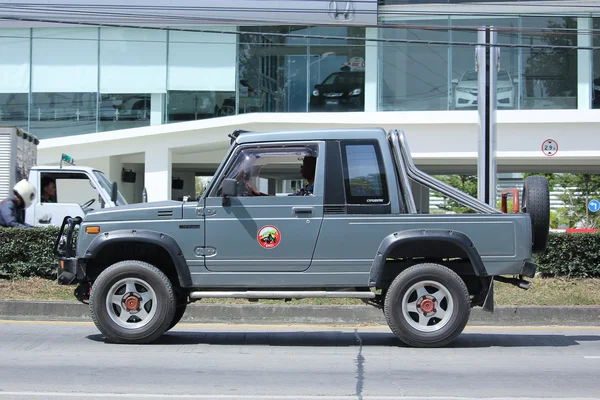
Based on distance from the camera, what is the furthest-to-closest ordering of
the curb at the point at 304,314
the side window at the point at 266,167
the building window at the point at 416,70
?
the building window at the point at 416,70
the curb at the point at 304,314
the side window at the point at 266,167

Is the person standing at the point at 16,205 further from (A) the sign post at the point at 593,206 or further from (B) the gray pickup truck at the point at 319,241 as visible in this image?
(A) the sign post at the point at 593,206

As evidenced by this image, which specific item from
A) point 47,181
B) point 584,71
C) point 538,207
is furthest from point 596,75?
point 538,207

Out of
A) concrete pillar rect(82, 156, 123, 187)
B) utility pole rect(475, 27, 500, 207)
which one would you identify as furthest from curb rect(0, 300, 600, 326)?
concrete pillar rect(82, 156, 123, 187)

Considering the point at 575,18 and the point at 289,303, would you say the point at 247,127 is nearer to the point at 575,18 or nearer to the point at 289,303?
the point at 575,18

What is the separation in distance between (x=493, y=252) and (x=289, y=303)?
3.96 metres

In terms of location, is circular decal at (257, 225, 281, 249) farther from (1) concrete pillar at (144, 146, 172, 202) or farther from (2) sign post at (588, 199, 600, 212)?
(2) sign post at (588, 199, 600, 212)

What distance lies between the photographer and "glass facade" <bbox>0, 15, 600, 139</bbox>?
23.7 metres

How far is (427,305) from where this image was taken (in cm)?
822

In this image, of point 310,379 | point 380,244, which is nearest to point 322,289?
point 380,244

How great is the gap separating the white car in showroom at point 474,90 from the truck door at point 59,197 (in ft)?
41.4

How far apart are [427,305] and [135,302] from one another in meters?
3.15

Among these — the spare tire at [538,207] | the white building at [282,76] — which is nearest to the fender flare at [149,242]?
the spare tire at [538,207]

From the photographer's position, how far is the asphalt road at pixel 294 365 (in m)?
6.48

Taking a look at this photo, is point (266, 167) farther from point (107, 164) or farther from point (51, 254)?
point (107, 164)
